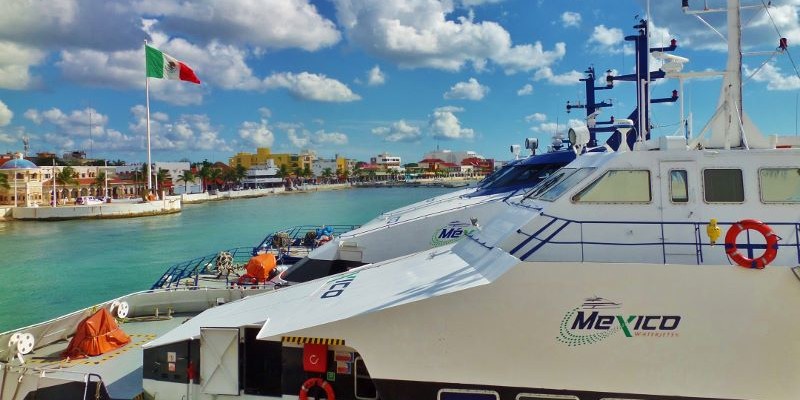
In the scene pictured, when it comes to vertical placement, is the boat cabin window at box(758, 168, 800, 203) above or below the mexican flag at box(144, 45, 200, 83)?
below

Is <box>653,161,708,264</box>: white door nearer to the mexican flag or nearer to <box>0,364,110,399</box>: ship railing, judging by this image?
<box>0,364,110,399</box>: ship railing

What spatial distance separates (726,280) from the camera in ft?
20.2

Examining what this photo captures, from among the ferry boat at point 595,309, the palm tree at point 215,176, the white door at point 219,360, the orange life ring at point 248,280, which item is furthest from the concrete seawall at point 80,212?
the ferry boat at point 595,309

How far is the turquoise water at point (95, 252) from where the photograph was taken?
24.6m

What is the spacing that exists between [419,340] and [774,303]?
4.34 metres

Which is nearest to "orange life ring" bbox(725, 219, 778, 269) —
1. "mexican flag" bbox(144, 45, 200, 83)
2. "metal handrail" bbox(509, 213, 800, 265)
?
"metal handrail" bbox(509, 213, 800, 265)

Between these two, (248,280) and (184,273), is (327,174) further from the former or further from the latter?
(248,280)

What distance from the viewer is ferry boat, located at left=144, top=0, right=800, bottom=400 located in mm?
6184

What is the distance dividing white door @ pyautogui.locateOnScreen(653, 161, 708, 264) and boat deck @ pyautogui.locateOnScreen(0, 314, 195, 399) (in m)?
8.76

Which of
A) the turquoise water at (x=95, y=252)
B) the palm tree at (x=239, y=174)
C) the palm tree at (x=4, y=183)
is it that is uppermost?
the palm tree at (x=239, y=174)

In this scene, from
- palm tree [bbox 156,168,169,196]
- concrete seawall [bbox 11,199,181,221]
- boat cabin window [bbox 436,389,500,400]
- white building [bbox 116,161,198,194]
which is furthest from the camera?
white building [bbox 116,161,198,194]

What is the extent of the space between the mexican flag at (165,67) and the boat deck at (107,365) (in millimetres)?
53256

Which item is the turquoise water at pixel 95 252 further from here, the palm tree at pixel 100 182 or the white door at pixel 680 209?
the palm tree at pixel 100 182

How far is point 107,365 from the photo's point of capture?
32.1 feet
